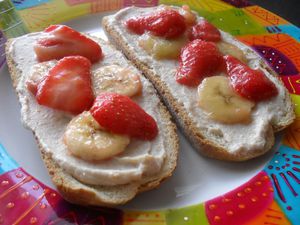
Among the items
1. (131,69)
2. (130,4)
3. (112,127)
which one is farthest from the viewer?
(130,4)

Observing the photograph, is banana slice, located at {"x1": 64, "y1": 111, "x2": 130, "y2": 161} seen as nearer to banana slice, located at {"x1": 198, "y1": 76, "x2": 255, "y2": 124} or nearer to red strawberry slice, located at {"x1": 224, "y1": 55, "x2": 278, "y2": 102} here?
banana slice, located at {"x1": 198, "y1": 76, "x2": 255, "y2": 124}

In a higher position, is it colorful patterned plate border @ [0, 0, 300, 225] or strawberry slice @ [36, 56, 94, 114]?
strawberry slice @ [36, 56, 94, 114]

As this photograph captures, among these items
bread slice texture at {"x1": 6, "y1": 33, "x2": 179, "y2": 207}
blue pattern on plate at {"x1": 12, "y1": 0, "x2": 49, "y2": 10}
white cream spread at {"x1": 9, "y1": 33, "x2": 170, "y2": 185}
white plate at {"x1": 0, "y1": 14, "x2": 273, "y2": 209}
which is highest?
blue pattern on plate at {"x1": 12, "y1": 0, "x2": 49, "y2": 10}

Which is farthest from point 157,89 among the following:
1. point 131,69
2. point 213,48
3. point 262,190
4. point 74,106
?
point 262,190

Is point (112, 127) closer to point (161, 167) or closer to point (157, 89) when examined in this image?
point (161, 167)

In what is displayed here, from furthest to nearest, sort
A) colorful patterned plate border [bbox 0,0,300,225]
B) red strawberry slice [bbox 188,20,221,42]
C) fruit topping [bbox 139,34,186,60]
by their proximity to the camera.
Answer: red strawberry slice [bbox 188,20,221,42]
fruit topping [bbox 139,34,186,60]
colorful patterned plate border [bbox 0,0,300,225]

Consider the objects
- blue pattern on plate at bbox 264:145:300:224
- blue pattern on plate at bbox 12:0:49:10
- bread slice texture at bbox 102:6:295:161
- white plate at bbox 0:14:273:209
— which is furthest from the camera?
blue pattern on plate at bbox 12:0:49:10

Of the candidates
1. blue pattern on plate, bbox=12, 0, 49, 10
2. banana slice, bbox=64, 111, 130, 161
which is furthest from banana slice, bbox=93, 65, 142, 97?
blue pattern on plate, bbox=12, 0, 49, 10
